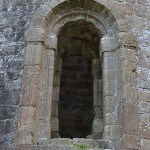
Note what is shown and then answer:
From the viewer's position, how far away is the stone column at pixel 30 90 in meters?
5.25

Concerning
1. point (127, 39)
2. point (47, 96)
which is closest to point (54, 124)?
point (47, 96)

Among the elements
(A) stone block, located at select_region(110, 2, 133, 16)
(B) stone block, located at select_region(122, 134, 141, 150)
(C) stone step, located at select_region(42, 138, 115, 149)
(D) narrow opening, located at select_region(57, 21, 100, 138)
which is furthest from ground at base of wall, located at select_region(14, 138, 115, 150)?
(A) stone block, located at select_region(110, 2, 133, 16)

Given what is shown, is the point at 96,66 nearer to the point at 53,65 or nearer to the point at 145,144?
the point at 53,65

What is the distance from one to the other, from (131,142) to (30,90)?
183 cm

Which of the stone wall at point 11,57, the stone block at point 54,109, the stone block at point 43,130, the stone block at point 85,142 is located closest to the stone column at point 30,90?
the stone block at point 43,130

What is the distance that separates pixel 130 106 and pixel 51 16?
231cm

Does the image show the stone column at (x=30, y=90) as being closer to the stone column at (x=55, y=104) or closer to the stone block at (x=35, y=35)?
the stone block at (x=35, y=35)

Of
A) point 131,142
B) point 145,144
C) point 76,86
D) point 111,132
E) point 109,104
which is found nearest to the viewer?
point 131,142

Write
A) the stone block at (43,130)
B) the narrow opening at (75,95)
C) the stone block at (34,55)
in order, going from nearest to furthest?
the stone block at (43,130) < the stone block at (34,55) < the narrow opening at (75,95)

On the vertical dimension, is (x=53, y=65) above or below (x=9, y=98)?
above

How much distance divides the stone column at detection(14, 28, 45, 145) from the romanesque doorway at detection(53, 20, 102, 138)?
45.2 inches

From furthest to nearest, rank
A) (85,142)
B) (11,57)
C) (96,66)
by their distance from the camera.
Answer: (96,66), (11,57), (85,142)

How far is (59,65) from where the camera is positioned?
22.8ft

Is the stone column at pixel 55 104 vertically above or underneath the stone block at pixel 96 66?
underneath
